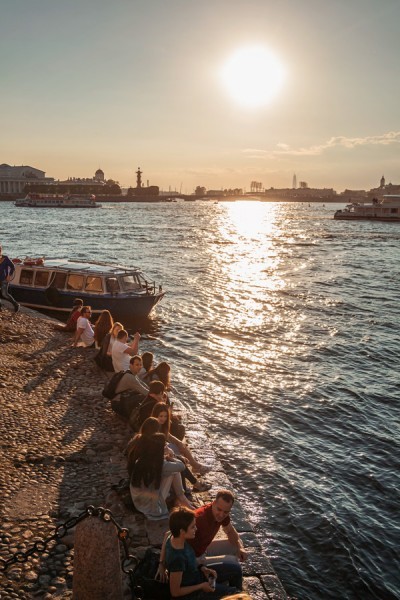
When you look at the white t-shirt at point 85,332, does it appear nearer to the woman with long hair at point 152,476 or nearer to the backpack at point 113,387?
the backpack at point 113,387

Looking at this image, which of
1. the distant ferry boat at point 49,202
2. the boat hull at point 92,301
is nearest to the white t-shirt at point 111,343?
the boat hull at point 92,301

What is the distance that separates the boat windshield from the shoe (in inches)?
648

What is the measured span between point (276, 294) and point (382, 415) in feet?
72.2

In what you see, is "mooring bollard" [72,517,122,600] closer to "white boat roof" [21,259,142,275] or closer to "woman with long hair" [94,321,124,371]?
"woman with long hair" [94,321,124,371]

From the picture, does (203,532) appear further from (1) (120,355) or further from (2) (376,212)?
(2) (376,212)

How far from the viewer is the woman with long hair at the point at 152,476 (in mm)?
7770

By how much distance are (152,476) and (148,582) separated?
180 cm

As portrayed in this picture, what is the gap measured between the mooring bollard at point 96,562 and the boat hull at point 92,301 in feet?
63.7

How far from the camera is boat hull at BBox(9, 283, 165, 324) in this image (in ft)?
82.2

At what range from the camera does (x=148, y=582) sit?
6.24 meters

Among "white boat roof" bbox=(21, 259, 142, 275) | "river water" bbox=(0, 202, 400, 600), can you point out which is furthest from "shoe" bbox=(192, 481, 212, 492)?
"white boat roof" bbox=(21, 259, 142, 275)

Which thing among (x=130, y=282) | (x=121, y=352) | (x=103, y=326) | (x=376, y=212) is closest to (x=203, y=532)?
(x=121, y=352)

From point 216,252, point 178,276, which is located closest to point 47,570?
point 178,276

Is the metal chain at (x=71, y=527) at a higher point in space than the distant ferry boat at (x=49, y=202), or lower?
lower
